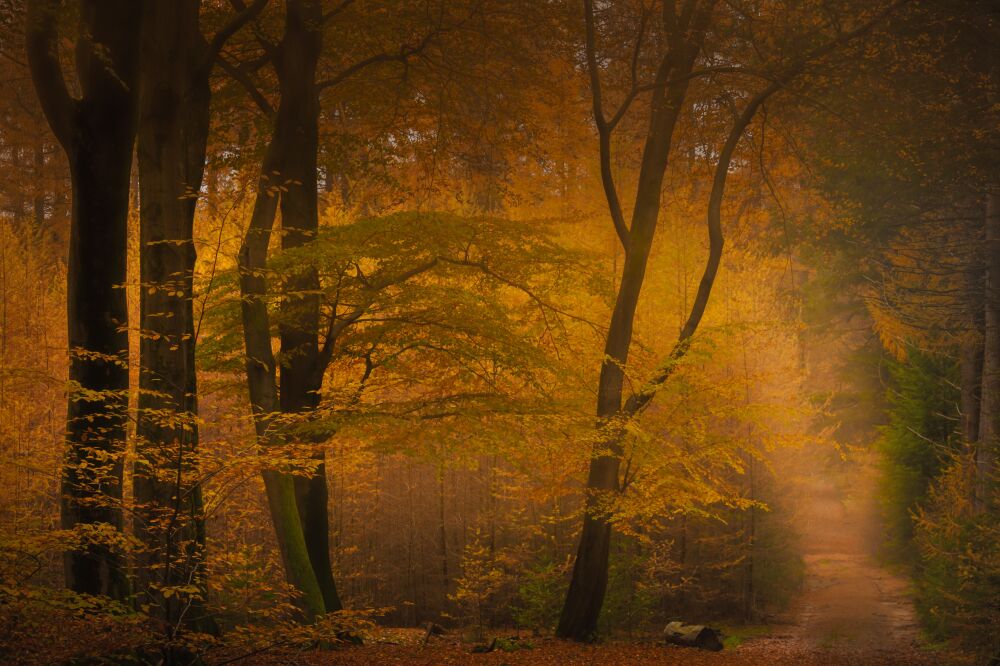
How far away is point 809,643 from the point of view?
14766mm

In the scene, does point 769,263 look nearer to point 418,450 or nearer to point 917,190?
point 917,190

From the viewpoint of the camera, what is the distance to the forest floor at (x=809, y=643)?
30.9 ft

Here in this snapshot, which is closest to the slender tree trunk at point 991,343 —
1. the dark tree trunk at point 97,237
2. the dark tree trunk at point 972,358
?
the dark tree trunk at point 972,358

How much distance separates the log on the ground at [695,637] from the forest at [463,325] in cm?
11

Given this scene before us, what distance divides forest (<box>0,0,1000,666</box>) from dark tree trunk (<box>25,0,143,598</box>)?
3 centimetres

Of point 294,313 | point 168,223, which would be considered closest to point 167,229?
point 168,223

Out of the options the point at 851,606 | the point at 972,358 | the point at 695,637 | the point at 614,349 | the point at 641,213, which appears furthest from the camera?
the point at 851,606

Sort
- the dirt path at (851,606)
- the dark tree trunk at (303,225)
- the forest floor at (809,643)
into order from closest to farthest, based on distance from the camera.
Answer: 1. the forest floor at (809,643)
2. the dark tree trunk at (303,225)
3. the dirt path at (851,606)

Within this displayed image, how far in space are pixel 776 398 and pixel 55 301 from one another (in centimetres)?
1501

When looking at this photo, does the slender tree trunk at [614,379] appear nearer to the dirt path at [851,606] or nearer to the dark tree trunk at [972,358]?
the dirt path at [851,606]

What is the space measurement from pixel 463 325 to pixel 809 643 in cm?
1006

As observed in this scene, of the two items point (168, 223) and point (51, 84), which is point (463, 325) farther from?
point (51, 84)

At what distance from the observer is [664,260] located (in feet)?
48.6

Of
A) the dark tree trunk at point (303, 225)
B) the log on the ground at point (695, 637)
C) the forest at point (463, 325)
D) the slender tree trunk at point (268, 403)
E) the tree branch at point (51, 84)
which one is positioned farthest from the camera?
the log on the ground at point (695, 637)
